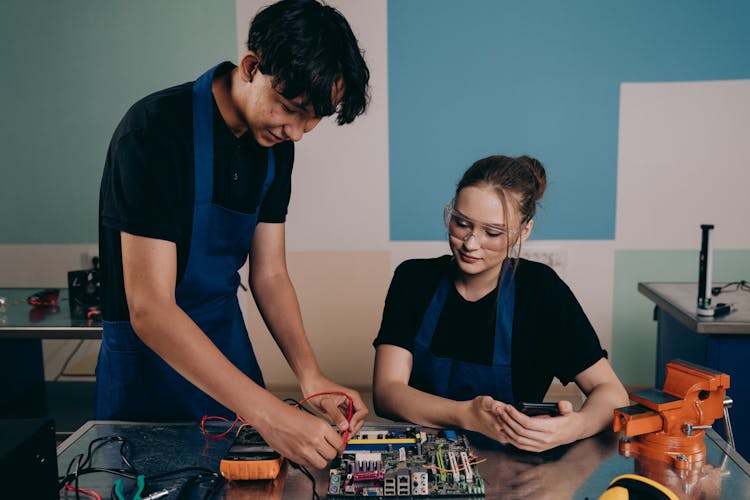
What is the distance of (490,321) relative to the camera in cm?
168

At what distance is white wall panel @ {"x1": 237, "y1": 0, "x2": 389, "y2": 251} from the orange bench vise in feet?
7.15

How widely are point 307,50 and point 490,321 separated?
895mm

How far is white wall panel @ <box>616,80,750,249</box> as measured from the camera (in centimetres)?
315

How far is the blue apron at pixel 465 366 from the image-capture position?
1.62 metres

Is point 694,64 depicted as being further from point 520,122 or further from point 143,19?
point 143,19

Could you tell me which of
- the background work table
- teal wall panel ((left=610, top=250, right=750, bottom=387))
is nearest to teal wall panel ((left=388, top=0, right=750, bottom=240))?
teal wall panel ((left=610, top=250, right=750, bottom=387))

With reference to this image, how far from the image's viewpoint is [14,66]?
3.31 m

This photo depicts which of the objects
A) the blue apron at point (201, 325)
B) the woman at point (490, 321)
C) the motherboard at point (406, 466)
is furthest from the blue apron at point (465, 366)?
the blue apron at point (201, 325)

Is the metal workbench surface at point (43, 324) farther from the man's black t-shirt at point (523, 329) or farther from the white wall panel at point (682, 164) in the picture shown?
the white wall panel at point (682, 164)

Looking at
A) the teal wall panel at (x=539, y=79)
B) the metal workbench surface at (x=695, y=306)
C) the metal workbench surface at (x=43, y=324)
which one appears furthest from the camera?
the teal wall panel at (x=539, y=79)

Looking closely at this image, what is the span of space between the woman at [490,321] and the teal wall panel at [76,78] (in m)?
2.08

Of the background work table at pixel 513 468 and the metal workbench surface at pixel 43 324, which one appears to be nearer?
the background work table at pixel 513 468

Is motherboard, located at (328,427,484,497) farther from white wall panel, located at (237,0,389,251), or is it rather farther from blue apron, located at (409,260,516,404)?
white wall panel, located at (237,0,389,251)

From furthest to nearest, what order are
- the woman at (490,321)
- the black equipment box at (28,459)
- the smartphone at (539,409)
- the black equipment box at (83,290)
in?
the black equipment box at (83,290)
the woman at (490,321)
the smartphone at (539,409)
the black equipment box at (28,459)
